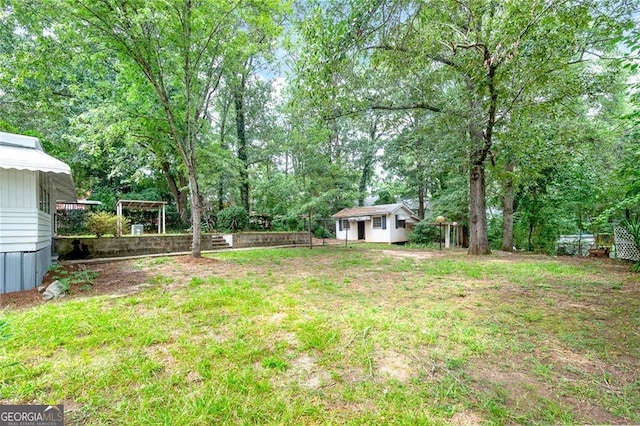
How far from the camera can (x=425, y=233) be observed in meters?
16.9

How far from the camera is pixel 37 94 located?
11328mm

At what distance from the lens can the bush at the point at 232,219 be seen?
14344 mm

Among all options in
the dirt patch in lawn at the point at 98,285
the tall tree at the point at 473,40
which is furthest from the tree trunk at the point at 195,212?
the tall tree at the point at 473,40

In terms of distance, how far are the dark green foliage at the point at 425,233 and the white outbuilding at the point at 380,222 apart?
1.53 meters

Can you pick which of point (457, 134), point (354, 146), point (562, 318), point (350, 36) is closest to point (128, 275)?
point (350, 36)

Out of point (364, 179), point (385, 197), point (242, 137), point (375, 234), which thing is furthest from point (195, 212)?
point (385, 197)

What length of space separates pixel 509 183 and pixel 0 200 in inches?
601

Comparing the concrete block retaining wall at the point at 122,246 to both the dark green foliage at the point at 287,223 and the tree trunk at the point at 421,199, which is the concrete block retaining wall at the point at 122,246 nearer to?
the dark green foliage at the point at 287,223

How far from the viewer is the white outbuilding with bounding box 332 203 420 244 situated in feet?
59.4

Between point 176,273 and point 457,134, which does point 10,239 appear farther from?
point 457,134

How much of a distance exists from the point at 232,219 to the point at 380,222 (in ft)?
31.7

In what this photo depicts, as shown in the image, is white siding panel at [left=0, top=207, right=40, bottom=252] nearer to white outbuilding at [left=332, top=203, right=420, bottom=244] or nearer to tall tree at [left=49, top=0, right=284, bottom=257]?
tall tree at [left=49, top=0, right=284, bottom=257]

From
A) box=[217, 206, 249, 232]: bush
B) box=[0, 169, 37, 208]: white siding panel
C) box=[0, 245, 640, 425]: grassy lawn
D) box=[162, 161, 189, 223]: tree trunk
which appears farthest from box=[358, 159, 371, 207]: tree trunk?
box=[0, 169, 37, 208]: white siding panel

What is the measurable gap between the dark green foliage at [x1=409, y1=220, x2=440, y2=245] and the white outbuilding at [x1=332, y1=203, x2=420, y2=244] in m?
1.53
